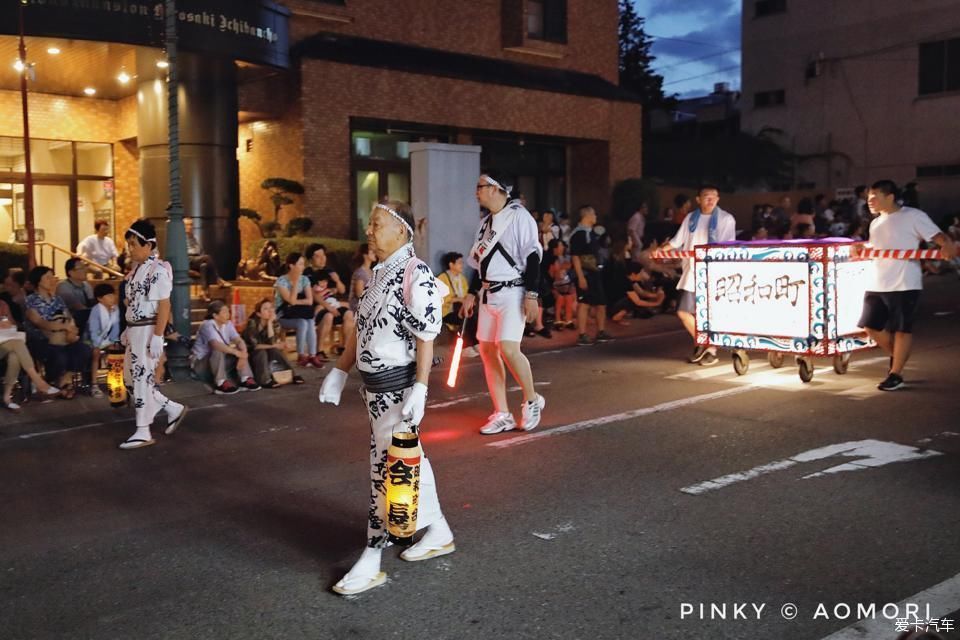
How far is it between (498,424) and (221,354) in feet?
13.6

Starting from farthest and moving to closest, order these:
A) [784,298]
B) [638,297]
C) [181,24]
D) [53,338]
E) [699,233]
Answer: [638,297] → [181,24] → [699,233] → [53,338] → [784,298]

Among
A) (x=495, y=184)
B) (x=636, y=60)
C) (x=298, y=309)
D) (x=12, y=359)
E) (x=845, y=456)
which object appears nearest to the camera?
(x=845, y=456)

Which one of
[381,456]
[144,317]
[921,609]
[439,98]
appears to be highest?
[439,98]

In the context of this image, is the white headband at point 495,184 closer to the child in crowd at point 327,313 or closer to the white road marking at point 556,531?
the white road marking at point 556,531

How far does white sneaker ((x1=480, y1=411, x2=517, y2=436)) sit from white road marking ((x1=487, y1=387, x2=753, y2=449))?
7.7 inches

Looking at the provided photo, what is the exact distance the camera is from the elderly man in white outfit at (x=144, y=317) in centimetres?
788

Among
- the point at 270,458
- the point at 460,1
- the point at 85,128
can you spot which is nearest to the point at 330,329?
the point at 270,458

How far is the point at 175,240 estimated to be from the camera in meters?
11.9

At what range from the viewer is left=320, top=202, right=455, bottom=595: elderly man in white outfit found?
4.64 m

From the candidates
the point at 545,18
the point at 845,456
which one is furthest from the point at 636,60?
the point at 845,456

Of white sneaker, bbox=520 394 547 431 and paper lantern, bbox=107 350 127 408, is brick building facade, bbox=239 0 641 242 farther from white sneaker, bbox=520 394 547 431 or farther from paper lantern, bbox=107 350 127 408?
white sneaker, bbox=520 394 547 431

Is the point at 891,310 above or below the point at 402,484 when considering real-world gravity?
above

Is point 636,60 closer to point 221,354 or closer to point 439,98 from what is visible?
point 439,98

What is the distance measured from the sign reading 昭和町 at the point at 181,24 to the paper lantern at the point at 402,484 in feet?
40.8
